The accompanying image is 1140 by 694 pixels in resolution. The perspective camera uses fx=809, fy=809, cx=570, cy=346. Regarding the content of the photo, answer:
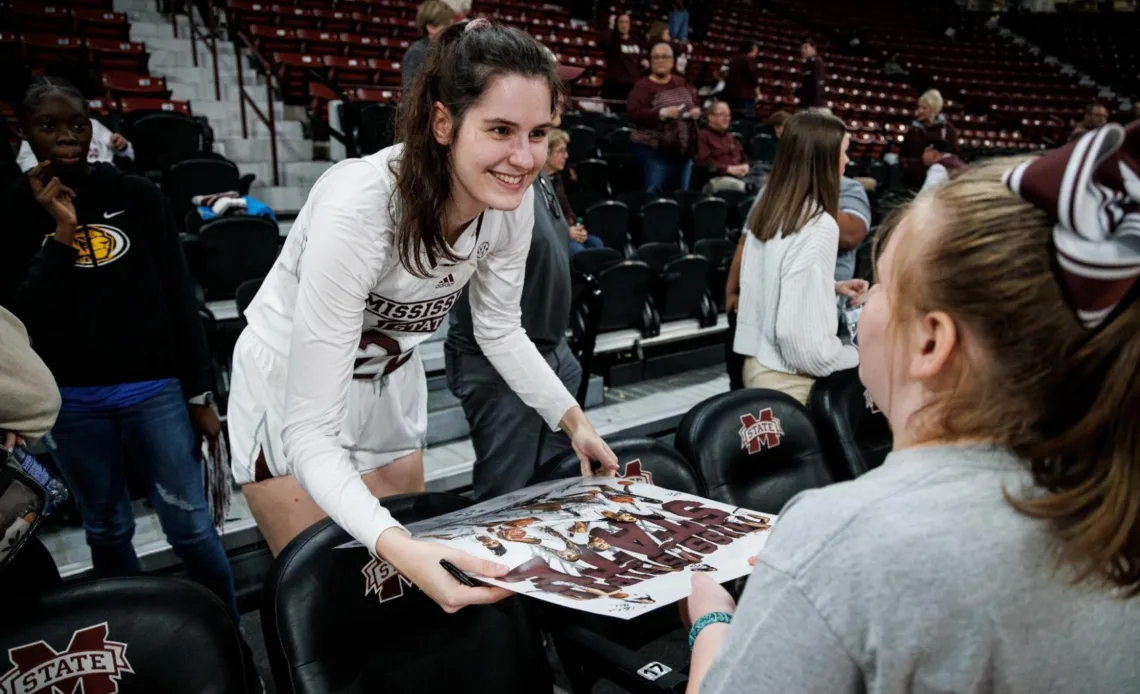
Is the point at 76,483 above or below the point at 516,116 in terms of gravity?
below

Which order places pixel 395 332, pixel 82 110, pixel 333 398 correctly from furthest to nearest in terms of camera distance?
pixel 82 110
pixel 395 332
pixel 333 398

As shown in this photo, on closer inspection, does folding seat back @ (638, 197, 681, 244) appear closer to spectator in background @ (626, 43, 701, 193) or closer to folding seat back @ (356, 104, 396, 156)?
spectator in background @ (626, 43, 701, 193)

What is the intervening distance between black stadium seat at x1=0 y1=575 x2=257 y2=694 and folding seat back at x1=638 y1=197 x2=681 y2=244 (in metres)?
4.55

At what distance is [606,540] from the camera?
114 centimetres

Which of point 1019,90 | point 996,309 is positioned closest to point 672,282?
point 996,309

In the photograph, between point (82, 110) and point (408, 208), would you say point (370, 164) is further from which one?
point (82, 110)

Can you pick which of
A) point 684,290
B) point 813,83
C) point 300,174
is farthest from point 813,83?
point 300,174

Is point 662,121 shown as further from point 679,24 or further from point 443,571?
point 679,24

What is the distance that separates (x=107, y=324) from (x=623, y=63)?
21.7ft

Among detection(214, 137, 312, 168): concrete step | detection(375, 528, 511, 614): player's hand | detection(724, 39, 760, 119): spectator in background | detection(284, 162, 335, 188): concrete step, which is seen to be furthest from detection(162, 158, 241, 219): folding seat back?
detection(724, 39, 760, 119): spectator in background

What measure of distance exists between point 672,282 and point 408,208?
3.36 m

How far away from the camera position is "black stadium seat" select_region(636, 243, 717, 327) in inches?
176

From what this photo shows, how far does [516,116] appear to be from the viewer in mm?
1198

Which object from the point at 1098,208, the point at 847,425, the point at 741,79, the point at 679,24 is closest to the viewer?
the point at 1098,208
